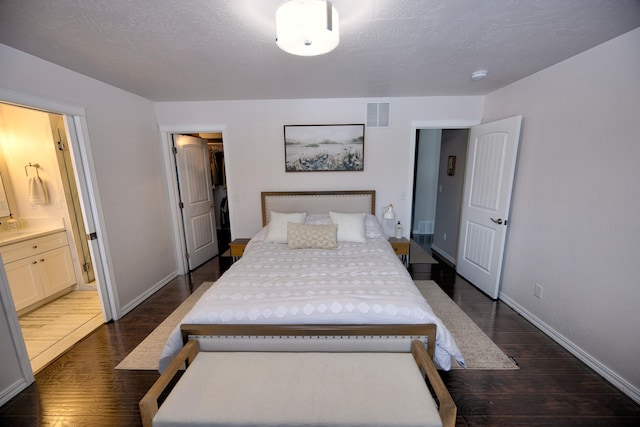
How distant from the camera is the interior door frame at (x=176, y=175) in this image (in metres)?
3.37

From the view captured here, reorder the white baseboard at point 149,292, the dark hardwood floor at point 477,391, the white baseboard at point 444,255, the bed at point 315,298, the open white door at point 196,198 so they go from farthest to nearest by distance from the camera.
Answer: the white baseboard at point 444,255 → the open white door at point 196,198 → the white baseboard at point 149,292 → the bed at point 315,298 → the dark hardwood floor at point 477,391

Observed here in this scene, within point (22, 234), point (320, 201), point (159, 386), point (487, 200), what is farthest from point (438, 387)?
point (22, 234)

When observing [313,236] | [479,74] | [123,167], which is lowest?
→ [313,236]

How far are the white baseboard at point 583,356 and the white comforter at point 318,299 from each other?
1134mm

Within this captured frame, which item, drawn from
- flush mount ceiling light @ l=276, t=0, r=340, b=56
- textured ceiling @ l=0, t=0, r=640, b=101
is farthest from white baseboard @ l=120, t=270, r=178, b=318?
flush mount ceiling light @ l=276, t=0, r=340, b=56

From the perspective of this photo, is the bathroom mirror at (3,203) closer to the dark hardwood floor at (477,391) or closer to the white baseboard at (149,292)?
the white baseboard at (149,292)

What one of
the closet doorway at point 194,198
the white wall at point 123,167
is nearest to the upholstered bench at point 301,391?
the white wall at point 123,167

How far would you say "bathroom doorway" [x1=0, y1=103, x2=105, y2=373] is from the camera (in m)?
2.57

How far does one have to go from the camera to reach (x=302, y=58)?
2035 mm

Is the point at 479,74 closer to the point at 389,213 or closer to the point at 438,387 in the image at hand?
the point at 389,213

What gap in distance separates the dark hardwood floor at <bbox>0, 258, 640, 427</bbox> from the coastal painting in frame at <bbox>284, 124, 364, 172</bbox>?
246cm

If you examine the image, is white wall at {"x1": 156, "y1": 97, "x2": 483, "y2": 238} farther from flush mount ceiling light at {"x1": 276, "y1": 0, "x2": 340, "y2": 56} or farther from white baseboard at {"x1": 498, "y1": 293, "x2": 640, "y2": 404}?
flush mount ceiling light at {"x1": 276, "y1": 0, "x2": 340, "y2": 56}

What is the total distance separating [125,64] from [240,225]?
2.19 meters

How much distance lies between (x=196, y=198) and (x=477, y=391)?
159 inches
